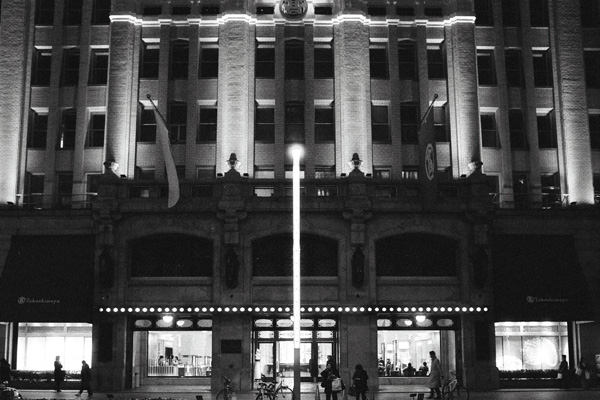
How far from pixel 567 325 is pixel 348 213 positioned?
13.1 metres

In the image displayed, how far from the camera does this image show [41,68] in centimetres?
4456

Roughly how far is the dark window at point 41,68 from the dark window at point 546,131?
26.8 metres

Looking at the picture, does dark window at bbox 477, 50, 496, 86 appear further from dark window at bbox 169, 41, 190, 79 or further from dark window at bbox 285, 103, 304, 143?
dark window at bbox 169, 41, 190, 79

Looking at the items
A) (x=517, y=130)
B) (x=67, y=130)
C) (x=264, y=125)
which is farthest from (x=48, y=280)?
(x=517, y=130)

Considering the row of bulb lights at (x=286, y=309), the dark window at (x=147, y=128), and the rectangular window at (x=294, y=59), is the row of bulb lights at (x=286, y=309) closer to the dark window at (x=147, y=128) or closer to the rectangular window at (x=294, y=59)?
the dark window at (x=147, y=128)

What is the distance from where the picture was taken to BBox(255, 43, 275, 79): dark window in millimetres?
43500

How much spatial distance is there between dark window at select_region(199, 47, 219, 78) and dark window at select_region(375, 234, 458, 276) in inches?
505

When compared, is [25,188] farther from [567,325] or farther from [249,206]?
[567,325]

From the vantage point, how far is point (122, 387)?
3909 centimetres

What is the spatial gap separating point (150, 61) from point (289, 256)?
13370mm

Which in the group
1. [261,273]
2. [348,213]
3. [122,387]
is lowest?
[122,387]

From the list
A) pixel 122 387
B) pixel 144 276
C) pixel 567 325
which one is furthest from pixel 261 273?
pixel 567 325

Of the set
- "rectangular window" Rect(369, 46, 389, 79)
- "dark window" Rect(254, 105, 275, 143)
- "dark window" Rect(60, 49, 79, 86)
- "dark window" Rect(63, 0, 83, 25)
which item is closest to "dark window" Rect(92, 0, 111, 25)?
"dark window" Rect(63, 0, 83, 25)

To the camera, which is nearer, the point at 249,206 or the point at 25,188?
the point at 249,206
